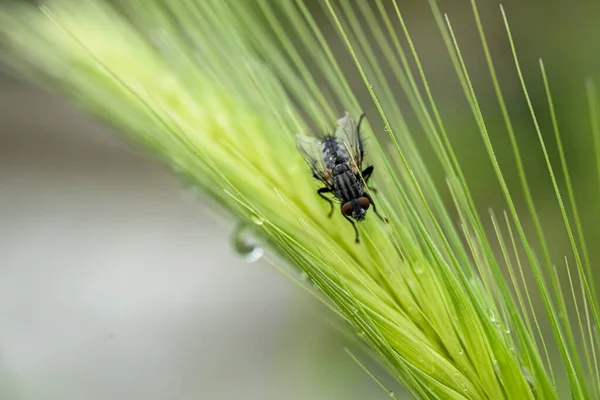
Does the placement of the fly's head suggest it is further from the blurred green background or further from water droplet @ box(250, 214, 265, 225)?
the blurred green background

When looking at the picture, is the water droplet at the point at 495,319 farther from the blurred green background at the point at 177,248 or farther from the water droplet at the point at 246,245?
the blurred green background at the point at 177,248

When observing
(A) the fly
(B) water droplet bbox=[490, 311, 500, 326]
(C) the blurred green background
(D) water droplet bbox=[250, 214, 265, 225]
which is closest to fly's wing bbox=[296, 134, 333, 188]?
(A) the fly

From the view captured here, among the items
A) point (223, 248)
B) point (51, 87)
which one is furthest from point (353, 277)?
point (223, 248)

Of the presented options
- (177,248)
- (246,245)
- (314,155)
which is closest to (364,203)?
(314,155)

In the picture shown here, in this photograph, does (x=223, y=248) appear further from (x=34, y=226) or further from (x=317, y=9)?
(x=317, y=9)

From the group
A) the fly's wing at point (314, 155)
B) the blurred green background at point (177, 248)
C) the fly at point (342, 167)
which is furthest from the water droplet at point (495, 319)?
the blurred green background at point (177, 248)

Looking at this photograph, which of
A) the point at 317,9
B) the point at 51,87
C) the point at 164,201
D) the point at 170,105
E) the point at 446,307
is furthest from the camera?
the point at 164,201

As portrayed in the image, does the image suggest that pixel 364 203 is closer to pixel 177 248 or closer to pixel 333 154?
pixel 333 154
